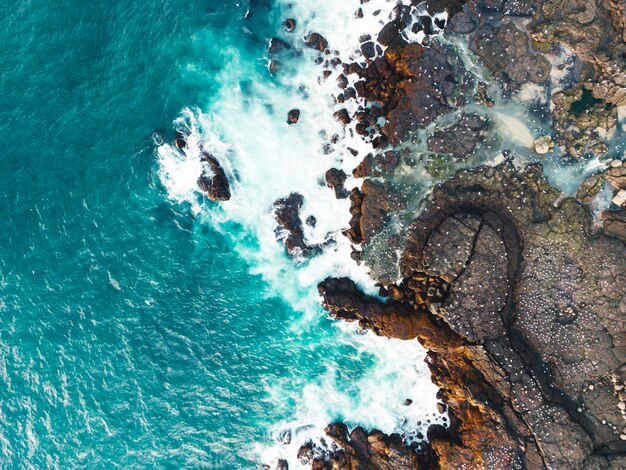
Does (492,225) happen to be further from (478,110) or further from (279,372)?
(279,372)

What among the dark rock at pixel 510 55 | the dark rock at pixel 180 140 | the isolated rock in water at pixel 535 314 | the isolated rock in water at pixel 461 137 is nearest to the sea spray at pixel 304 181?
the dark rock at pixel 180 140

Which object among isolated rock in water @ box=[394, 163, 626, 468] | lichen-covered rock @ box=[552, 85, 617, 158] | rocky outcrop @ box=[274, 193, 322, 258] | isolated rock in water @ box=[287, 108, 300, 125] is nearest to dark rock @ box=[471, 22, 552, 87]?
lichen-covered rock @ box=[552, 85, 617, 158]

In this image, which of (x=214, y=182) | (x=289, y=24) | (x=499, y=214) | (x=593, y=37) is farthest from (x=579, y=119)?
(x=214, y=182)

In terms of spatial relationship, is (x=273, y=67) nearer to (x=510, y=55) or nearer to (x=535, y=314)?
(x=510, y=55)

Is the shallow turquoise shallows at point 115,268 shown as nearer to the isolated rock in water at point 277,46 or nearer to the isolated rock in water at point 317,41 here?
the isolated rock in water at point 277,46

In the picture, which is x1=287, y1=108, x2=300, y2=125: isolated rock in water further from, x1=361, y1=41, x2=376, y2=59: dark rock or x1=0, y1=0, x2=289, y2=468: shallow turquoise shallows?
x1=361, y1=41, x2=376, y2=59: dark rock

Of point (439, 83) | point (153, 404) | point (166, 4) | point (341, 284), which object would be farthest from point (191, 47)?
point (153, 404)
